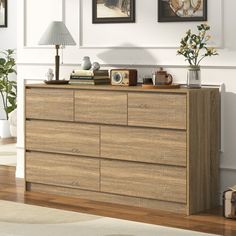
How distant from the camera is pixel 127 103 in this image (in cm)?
507

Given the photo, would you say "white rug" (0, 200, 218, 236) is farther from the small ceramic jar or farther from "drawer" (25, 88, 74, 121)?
the small ceramic jar

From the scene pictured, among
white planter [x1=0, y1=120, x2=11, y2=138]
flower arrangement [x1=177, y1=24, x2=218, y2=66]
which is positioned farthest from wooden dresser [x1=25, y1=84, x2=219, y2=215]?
white planter [x1=0, y1=120, x2=11, y2=138]

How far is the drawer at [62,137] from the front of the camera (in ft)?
17.3

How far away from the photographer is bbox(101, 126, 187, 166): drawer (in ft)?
15.9

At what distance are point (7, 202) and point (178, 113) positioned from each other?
1370 millimetres

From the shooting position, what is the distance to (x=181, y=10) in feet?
17.4

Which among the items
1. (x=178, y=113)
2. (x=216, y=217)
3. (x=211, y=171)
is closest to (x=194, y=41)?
(x=178, y=113)

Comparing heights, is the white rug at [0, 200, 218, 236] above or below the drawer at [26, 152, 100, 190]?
below

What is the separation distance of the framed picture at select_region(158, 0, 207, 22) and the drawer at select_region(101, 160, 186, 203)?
1.10 m

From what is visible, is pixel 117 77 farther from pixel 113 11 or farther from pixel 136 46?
pixel 113 11

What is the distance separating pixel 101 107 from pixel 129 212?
30.7 inches

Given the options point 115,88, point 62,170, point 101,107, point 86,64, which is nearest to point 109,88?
point 115,88

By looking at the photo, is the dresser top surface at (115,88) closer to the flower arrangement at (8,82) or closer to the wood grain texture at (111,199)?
the wood grain texture at (111,199)

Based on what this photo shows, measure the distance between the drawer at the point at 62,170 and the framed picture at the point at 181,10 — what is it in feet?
3.82
